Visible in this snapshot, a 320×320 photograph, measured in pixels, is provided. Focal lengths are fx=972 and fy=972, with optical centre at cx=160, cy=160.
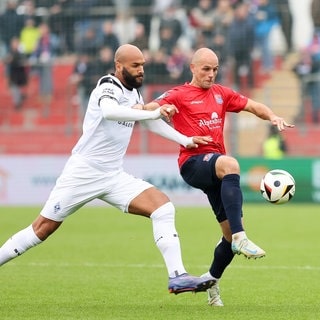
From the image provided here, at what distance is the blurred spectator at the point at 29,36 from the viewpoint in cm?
2770

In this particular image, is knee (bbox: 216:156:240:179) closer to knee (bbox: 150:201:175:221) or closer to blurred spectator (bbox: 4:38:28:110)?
knee (bbox: 150:201:175:221)

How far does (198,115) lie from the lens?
947 centimetres

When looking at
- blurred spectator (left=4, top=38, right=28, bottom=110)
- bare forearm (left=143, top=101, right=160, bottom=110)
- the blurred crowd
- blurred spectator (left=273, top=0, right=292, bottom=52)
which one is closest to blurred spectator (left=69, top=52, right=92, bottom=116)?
the blurred crowd

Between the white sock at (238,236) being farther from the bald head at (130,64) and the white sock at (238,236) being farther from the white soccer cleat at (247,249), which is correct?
the bald head at (130,64)

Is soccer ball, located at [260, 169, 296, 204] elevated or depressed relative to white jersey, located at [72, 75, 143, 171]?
depressed

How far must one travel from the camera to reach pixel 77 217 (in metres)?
21.7

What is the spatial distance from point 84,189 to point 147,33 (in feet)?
60.4

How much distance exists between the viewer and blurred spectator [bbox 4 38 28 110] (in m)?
26.7

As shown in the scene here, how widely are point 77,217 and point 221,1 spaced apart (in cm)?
869

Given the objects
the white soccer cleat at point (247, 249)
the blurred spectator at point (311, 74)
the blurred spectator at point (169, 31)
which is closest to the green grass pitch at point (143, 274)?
the white soccer cleat at point (247, 249)

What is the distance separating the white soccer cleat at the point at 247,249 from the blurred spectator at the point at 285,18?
18876 mm

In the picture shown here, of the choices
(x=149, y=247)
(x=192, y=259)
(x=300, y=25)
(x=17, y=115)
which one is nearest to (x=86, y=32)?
(x=17, y=115)

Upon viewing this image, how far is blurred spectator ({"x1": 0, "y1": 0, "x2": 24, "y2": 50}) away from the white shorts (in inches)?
756

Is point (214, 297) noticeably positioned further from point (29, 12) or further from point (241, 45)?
point (29, 12)
